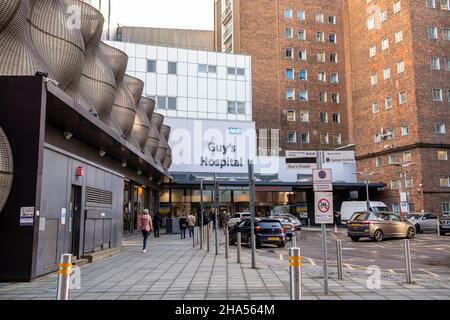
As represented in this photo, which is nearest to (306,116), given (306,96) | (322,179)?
(306,96)

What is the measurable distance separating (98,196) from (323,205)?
979cm

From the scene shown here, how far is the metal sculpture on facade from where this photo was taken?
9.79m

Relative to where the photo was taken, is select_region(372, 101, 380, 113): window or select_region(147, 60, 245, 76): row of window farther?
select_region(372, 101, 380, 113): window

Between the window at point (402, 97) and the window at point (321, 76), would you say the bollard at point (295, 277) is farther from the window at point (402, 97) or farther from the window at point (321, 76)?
the window at point (321, 76)

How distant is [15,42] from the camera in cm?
1256

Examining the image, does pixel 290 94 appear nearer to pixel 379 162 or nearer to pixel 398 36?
pixel 379 162

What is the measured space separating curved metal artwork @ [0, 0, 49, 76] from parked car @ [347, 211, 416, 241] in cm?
1734

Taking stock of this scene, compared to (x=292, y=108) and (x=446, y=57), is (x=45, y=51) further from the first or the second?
(x=292, y=108)

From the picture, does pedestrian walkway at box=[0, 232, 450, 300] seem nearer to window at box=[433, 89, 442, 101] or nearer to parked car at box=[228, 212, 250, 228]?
parked car at box=[228, 212, 250, 228]

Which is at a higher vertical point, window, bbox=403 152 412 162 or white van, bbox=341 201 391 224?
window, bbox=403 152 412 162

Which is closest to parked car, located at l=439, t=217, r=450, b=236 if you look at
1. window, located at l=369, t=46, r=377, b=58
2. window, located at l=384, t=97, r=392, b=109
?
window, located at l=384, t=97, r=392, b=109

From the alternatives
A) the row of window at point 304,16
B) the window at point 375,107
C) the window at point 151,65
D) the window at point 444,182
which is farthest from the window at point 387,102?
the window at point 151,65

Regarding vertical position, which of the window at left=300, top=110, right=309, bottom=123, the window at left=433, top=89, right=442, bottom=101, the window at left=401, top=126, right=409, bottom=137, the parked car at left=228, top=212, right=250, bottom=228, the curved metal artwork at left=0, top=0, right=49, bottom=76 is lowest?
the parked car at left=228, top=212, right=250, bottom=228
